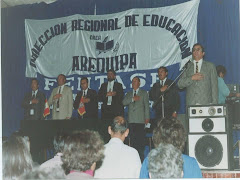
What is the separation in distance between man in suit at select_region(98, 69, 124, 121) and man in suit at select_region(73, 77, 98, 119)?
0.09 metres

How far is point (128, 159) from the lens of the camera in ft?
8.10

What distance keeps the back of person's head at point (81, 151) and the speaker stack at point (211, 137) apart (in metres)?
1.35

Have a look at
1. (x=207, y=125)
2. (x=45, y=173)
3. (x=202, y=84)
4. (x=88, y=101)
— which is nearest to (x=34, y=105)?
(x=88, y=101)

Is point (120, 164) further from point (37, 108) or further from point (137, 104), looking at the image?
point (37, 108)

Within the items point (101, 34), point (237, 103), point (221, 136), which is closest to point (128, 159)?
point (221, 136)

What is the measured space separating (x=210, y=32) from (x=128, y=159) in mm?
3063

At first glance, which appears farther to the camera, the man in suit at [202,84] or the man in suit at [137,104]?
the man in suit at [137,104]

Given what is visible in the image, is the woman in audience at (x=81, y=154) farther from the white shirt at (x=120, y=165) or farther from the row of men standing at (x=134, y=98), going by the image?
the row of men standing at (x=134, y=98)

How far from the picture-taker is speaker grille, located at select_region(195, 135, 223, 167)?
110 inches

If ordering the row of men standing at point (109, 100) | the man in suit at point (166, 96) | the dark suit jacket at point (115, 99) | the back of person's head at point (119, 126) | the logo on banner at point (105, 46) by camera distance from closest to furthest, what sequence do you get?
the back of person's head at point (119, 126), the man in suit at point (166, 96), the row of men standing at point (109, 100), the dark suit jacket at point (115, 99), the logo on banner at point (105, 46)

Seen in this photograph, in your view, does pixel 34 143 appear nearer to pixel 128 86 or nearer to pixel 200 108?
pixel 128 86

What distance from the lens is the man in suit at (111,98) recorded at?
202 inches

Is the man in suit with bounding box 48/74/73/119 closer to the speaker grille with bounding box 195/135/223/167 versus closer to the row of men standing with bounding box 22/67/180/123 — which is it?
the row of men standing with bounding box 22/67/180/123

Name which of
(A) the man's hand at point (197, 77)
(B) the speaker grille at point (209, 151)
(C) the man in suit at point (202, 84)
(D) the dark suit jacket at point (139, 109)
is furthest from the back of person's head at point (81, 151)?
(D) the dark suit jacket at point (139, 109)
